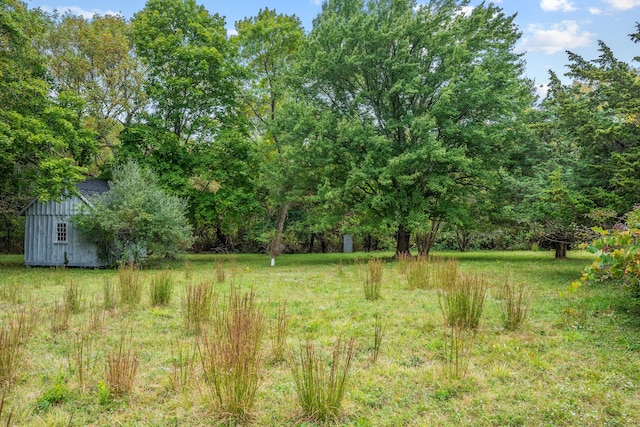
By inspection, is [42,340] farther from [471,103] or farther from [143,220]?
[471,103]

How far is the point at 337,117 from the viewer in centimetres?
1560

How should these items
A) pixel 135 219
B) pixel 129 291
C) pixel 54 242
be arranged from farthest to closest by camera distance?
pixel 54 242
pixel 135 219
pixel 129 291

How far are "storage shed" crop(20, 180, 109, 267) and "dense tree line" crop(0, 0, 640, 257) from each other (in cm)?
110

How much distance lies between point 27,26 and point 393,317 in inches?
594

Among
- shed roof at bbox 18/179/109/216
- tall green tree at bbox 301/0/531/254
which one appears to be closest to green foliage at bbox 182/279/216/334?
tall green tree at bbox 301/0/531/254

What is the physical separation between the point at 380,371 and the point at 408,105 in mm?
13331

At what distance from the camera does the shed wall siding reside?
14.8m

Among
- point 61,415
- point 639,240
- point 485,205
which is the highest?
point 485,205

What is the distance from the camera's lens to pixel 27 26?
42.8 feet

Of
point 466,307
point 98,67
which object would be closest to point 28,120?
point 98,67

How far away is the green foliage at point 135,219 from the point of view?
1339cm

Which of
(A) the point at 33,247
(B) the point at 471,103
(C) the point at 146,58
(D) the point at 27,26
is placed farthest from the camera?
(C) the point at 146,58

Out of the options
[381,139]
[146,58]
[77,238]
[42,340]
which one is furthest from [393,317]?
[146,58]

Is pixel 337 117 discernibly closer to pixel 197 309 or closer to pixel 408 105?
pixel 408 105
